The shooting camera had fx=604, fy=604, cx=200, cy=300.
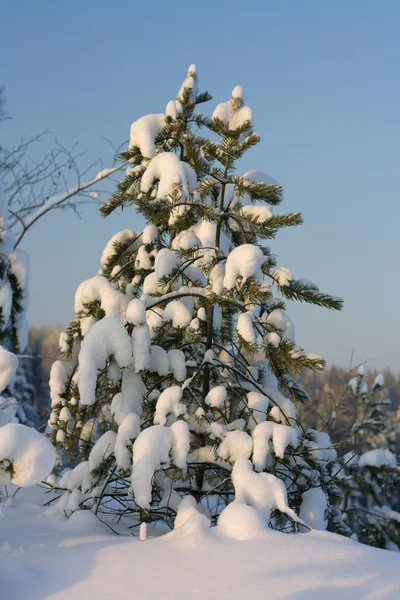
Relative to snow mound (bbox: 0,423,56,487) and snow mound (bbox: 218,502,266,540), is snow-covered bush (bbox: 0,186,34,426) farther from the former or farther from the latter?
snow mound (bbox: 218,502,266,540)

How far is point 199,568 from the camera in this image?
298cm

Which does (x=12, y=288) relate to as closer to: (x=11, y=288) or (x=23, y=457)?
(x=11, y=288)

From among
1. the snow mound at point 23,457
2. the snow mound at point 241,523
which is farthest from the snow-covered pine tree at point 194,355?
the snow mound at point 23,457

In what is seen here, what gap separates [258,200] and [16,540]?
2925 millimetres

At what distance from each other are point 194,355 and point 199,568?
7.49 ft

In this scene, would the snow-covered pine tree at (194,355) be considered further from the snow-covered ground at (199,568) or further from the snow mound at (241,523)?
the snow-covered ground at (199,568)

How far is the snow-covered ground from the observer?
2.80 metres

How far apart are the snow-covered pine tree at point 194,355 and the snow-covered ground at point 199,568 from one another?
36 centimetres

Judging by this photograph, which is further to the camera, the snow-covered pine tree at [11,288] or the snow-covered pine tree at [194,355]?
the snow-covered pine tree at [11,288]

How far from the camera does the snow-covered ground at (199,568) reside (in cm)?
280

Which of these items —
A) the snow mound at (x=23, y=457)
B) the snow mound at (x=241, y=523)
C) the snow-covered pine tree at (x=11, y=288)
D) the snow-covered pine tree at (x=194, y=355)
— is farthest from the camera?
the snow-covered pine tree at (x=11, y=288)

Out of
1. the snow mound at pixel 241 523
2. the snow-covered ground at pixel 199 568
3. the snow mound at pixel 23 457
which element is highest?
the snow mound at pixel 23 457

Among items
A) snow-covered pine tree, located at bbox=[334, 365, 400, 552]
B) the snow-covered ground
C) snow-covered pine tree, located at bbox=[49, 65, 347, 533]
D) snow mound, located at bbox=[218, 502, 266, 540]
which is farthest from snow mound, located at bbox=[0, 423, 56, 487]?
snow-covered pine tree, located at bbox=[334, 365, 400, 552]

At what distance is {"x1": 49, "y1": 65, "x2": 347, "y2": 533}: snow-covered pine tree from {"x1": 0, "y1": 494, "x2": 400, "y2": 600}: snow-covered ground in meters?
0.36
